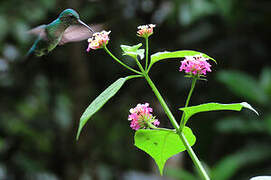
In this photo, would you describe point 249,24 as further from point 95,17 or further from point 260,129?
point 95,17

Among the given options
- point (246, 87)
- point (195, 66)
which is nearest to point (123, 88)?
point (246, 87)

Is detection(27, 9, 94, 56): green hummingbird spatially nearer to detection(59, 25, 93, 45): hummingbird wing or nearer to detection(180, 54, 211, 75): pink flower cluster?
detection(59, 25, 93, 45): hummingbird wing

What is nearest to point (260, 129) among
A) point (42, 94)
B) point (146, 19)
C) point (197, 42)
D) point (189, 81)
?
point (189, 81)

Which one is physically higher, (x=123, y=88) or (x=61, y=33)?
(x=123, y=88)

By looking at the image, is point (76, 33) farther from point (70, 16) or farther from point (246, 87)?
point (246, 87)

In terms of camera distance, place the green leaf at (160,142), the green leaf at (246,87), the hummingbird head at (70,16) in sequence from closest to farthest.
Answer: the green leaf at (160,142), the hummingbird head at (70,16), the green leaf at (246,87)

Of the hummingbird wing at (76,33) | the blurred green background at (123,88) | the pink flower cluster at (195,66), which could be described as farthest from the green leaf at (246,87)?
the pink flower cluster at (195,66)

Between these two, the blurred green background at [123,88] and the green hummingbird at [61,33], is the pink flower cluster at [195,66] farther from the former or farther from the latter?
the blurred green background at [123,88]
